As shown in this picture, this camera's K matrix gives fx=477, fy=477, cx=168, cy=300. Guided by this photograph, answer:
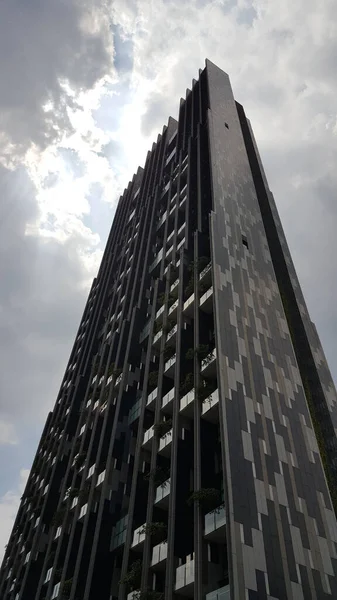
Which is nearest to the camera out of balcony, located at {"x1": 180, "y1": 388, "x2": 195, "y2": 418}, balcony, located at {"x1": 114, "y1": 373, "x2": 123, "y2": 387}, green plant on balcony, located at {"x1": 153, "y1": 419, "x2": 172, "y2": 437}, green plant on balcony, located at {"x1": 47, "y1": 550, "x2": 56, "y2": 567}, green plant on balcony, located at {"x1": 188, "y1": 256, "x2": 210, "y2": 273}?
balcony, located at {"x1": 180, "y1": 388, "x2": 195, "y2": 418}

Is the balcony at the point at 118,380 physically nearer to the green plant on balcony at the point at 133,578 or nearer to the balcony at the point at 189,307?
the balcony at the point at 189,307

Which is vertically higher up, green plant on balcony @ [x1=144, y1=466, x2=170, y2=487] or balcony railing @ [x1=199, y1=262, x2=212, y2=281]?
balcony railing @ [x1=199, y1=262, x2=212, y2=281]

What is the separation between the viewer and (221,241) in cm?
Answer: 5269

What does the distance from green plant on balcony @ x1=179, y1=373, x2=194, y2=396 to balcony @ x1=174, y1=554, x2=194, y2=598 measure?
44.7 feet

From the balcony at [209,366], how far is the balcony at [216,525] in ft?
38.8

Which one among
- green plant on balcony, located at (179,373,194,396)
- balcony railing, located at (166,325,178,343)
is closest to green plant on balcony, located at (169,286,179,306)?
balcony railing, located at (166,325,178,343)

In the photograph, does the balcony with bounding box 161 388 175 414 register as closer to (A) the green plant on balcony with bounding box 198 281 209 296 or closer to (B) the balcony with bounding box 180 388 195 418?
(B) the balcony with bounding box 180 388 195 418

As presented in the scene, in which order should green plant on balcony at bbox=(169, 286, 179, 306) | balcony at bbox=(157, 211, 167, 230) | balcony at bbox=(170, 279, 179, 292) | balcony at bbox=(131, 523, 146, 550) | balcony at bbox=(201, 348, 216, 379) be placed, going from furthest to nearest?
balcony at bbox=(157, 211, 167, 230), balcony at bbox=(170, 279, 179, 292), green plant on balcony at bbox=(169, 286, 179, 306), balcony at bbox=(201, 348, 216, 379), balcony at bbox=(131, 523, 146, 550)

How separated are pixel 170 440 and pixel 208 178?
3911 centimetres

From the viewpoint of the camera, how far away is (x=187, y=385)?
132 ft

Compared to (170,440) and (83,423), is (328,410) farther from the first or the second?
(83,423)

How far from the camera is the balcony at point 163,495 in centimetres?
3478

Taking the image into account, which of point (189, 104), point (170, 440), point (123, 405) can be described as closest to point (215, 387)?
point (170, 440)

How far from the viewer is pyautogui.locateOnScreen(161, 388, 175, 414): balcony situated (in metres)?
41.5
